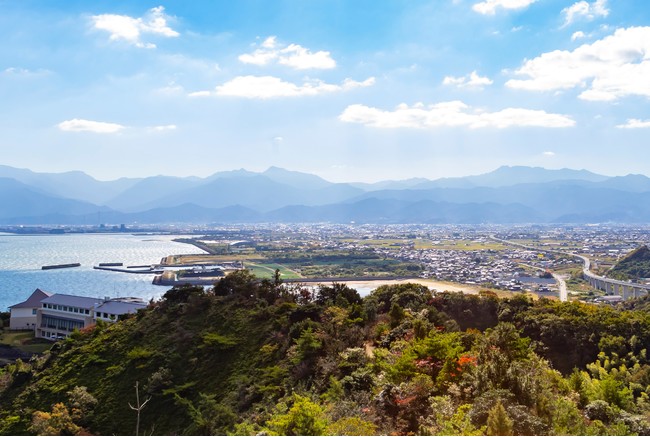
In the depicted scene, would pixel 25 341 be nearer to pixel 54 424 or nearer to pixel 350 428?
pixel 54 424

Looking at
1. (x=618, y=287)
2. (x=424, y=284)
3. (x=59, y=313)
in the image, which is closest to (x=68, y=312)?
(x=59, y=313)

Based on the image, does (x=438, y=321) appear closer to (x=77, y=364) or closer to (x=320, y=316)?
(x=320, y=316)

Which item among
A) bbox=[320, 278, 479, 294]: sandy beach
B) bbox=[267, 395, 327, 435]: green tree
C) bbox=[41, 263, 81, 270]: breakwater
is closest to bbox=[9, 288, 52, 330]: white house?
bbox=[320, 278, 479, 294]: sandy beach

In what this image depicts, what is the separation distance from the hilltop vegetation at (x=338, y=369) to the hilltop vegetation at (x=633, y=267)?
39.7m

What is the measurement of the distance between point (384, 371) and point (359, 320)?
5.78 m

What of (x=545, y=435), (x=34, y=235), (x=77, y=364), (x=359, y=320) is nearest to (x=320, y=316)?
(x=359, y=320)

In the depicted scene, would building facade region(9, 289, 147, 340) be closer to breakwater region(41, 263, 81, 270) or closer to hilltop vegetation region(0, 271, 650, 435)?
hilltop vegetation region(0, 271, 650, 435)

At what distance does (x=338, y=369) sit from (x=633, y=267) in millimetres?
55795

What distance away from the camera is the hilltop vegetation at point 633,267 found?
52938 millimetres

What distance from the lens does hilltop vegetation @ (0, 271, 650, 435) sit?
714 centimetres

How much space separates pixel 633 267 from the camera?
183 ft

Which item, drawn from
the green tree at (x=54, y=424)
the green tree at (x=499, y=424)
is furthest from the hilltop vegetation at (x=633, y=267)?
the green tree at (x=499, y=424)

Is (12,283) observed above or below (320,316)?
below

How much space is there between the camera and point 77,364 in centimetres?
1670
